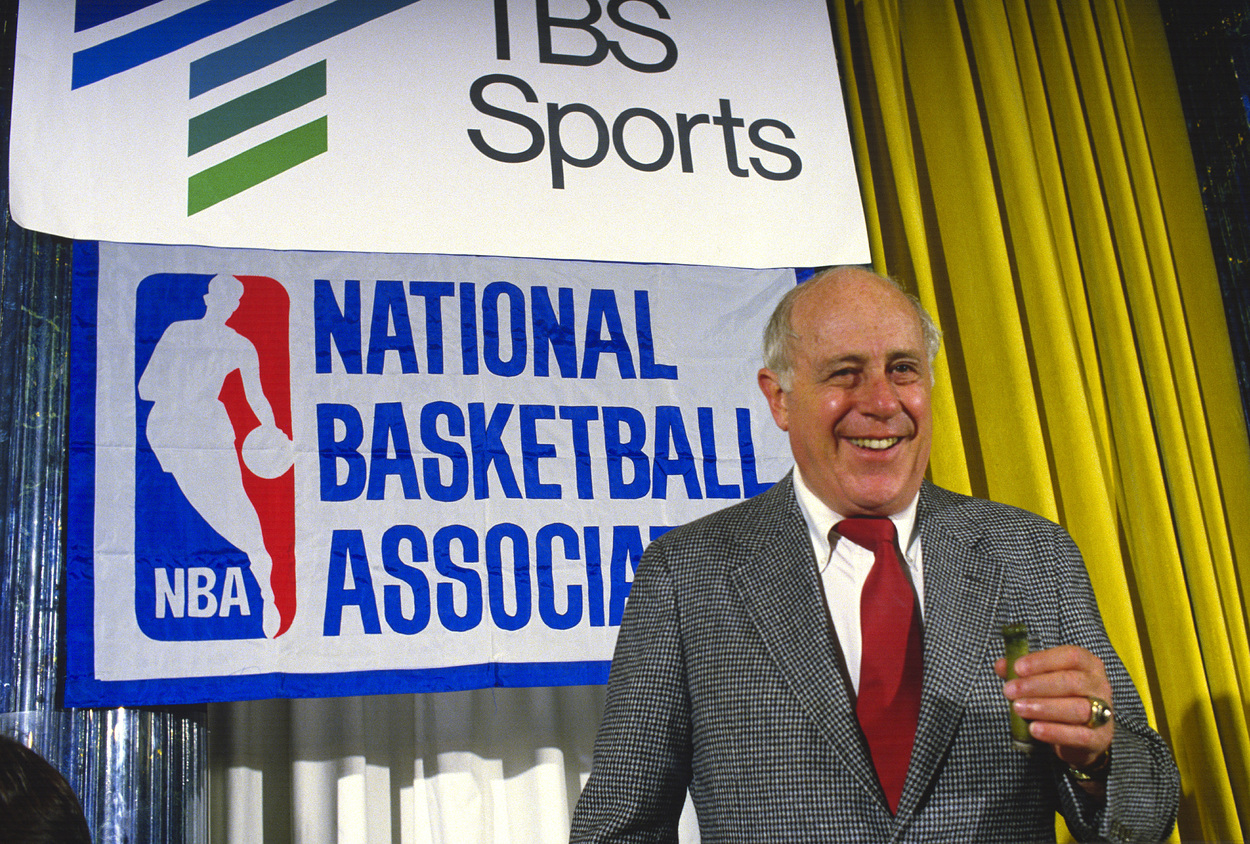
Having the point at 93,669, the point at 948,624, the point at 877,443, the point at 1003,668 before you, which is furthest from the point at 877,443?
the point at 93,669

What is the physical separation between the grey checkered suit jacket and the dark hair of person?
1.77ft

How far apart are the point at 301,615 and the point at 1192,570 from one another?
1.92 metres

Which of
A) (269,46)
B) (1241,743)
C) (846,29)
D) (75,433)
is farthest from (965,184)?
(75,433)

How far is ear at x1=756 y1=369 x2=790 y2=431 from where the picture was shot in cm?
150

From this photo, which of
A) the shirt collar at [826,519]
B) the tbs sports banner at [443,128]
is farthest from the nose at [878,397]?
the tbs sports banner at [443,128]

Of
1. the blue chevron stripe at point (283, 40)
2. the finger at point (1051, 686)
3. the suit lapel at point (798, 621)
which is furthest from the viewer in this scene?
the blue chevron stripe at point (283, 40)

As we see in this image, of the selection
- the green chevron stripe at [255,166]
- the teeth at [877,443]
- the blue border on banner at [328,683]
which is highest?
the green chevron stripe at [255,166]

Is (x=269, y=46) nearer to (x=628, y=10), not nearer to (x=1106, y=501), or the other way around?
(x=628, y=10)

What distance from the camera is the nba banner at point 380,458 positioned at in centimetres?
212

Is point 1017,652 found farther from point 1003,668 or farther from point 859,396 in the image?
point 859,396

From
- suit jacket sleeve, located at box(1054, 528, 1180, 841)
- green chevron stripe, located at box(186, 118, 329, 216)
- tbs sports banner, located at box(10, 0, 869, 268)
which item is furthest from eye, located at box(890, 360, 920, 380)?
green chevron stripe, located at box(186, 118, 329, 216)

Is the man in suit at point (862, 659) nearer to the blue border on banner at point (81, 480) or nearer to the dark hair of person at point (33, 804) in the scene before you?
the dark hair of person at point (33, 804)

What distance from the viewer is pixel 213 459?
2189mm

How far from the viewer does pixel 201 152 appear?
2.30 meters
